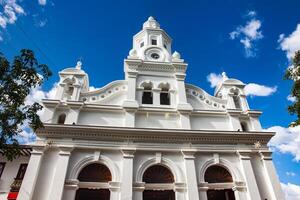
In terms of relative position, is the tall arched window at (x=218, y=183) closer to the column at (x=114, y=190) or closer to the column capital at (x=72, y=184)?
the column at (x=114, y=190)

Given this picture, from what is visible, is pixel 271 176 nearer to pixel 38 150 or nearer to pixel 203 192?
pixel 203 192

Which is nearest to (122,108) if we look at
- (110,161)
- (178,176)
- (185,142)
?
(110,161)

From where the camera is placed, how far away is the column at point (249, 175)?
1361 centimetres

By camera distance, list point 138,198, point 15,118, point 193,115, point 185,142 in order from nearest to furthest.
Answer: point 15,118 < point 138,198 < point 185,142 < point 193,115

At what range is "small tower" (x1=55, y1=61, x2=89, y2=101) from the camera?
52.8 ft

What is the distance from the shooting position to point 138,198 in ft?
42.0

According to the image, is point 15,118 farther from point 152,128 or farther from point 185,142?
point 185,142

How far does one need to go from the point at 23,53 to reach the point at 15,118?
2565 millimetres

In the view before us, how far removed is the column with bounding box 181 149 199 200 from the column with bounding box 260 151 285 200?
5023 mm

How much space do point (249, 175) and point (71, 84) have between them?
1424 centimetres

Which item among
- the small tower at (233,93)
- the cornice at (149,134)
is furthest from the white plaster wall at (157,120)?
the small tower at (233,93)

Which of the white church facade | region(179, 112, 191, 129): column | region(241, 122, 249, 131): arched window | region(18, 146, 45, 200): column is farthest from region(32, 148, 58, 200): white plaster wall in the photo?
region(241, 122, 249, 131): arched window

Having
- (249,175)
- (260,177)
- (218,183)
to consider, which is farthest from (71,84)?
(260,177)

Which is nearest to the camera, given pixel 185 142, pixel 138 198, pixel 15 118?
pixel 15 118
